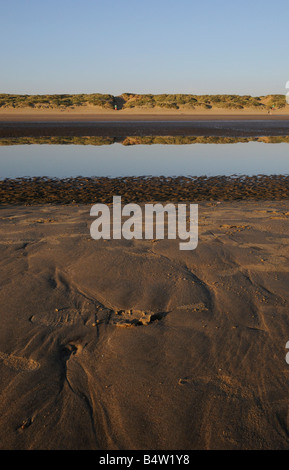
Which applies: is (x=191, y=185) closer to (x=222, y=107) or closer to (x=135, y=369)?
(x=135, y=369)

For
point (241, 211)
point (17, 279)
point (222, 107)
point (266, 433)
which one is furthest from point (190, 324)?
point (222, 107)

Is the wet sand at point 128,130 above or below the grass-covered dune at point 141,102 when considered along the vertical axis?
below

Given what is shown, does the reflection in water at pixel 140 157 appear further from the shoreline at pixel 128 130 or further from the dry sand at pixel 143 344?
the dry sand at pixel 143 344

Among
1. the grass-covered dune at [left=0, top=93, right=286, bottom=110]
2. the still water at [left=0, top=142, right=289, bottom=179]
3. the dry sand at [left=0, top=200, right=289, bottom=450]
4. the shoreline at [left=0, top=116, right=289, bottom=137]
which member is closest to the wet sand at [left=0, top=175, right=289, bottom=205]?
the still water at [left=0, top=142, right=289, bottom=179]

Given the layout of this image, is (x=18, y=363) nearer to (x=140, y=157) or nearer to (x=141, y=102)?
(x=140, y=157)

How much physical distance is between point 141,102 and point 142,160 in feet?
182

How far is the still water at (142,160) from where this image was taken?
13.2 metres

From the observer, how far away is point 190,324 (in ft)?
11.1

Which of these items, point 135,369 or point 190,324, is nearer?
point 135,369

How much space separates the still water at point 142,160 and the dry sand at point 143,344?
27.0 feet

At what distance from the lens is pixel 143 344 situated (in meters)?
3.10

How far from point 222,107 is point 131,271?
2627 inches

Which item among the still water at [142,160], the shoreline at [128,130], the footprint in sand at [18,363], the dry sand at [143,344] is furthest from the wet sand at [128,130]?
the footprint in sand at [18,363]
